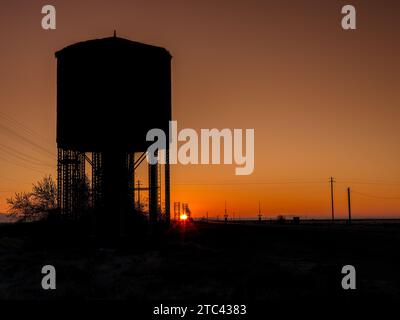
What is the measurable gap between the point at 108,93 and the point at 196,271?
12.2 meters

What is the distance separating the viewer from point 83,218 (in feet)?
109

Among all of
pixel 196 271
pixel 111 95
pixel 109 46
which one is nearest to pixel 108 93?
pixel 111 95

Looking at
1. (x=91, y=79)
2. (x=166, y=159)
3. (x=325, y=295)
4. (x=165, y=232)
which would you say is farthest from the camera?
(x=165, y=232)

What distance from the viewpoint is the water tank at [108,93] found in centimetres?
2673

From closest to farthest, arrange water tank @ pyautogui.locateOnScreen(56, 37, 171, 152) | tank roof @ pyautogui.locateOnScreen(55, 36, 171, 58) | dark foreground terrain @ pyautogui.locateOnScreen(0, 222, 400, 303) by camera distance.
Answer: dark foreground terrain @ pyautogui.locateOnScreen(0, 222, 400, 303)
water tank @ pyautogui.locateOnScreen(56, 37, 171, 152)
tank roof @ pyautogui.locateOnScreen(55, 36, 171, 58)

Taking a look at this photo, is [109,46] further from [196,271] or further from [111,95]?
[196,271]

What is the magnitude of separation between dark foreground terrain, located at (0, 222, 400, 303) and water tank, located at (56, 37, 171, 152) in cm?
513

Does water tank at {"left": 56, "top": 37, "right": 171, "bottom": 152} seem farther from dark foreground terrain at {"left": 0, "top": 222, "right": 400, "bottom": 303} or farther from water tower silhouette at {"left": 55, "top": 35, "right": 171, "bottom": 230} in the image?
dark foreground terrain at {"left": 0, "top": 222, "right": 400, "bottom": 303}

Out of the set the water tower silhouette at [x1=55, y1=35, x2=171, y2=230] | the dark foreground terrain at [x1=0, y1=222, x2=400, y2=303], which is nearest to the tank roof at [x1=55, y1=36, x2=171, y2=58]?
the water tower silhouette at [x1=55, y1=35, x2=171, y2=230]

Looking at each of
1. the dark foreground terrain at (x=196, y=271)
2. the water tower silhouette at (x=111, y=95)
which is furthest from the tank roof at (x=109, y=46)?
the dark foreground terrain at (x=196, y=271)

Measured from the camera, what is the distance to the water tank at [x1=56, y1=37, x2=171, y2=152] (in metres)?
26.7
